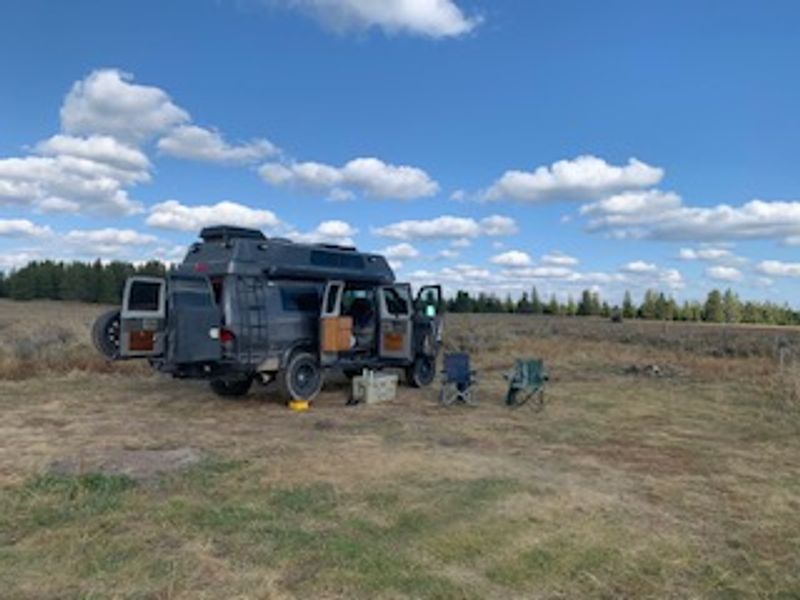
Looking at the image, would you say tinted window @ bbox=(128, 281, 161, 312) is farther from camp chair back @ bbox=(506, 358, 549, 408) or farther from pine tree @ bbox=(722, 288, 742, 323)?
pine tree @ bbox=(722, 288, 742, 323)

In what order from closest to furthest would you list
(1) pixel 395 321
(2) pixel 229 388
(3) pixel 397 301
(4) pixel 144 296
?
(4) pixel 144 296
(2) pixel 229 388
(1) pixel 395 321
(3) pixel 397 301

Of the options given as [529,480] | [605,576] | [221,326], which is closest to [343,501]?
[529,480]

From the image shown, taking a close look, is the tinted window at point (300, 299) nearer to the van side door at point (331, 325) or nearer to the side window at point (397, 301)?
the van side door at point (331, 325)

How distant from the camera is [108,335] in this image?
10.8 meters

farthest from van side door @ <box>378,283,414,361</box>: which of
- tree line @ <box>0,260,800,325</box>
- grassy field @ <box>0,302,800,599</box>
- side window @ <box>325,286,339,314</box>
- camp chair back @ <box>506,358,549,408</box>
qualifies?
tree line @ <box>0,260,800,325</box>

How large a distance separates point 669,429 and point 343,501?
624 cm

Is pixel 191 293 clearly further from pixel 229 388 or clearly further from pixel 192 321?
pixel 229 388

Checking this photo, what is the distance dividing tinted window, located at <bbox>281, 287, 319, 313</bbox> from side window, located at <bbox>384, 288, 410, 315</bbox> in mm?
1741

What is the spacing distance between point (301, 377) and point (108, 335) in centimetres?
328

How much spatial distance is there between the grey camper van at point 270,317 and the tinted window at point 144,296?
0.05 feet

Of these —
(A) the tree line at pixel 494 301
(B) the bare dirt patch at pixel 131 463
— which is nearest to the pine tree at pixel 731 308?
(A) the tree line at pixel 494 301

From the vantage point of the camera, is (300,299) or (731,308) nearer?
(300,299)

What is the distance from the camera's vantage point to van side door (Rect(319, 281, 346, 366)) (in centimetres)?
1303

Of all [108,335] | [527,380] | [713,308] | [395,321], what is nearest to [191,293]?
[108,335]
